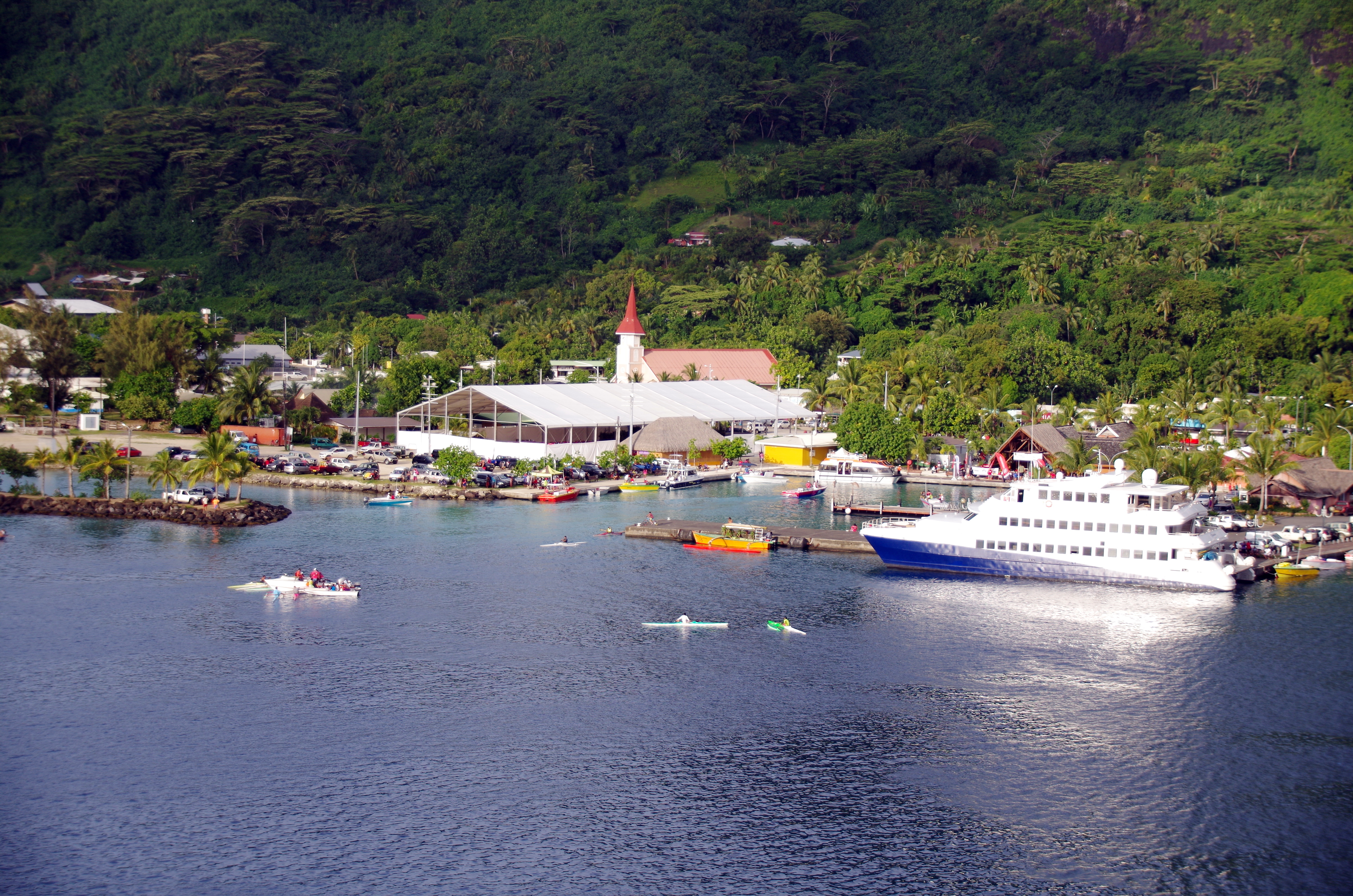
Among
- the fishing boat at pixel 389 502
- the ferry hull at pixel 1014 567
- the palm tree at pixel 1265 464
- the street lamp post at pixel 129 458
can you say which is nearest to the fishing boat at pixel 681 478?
the fishing boat at pixel 389 502

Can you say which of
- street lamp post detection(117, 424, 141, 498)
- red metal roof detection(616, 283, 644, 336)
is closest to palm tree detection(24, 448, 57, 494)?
street lamp post detection(117, 424, 141, 498)

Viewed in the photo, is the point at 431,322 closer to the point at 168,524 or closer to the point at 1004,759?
the point at 168,524

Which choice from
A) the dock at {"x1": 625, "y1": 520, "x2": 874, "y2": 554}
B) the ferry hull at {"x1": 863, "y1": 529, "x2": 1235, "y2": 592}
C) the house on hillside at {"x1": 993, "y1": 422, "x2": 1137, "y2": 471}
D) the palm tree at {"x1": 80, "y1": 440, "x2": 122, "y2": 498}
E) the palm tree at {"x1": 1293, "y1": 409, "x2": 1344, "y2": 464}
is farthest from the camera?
the house on hillside at {"x1": 993, "y1": 422, "x2": 1137, "y2": 471}

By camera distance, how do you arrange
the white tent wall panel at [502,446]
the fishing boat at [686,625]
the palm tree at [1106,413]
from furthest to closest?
the palm tree at [1106,413] < the white tent wall panel at [502,446] < the fishing boat at [686,625]

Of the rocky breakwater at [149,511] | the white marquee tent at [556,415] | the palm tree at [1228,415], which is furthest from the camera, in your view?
the white marquee tent at [556,415]

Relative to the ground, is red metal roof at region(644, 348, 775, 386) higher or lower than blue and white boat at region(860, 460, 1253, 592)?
higher

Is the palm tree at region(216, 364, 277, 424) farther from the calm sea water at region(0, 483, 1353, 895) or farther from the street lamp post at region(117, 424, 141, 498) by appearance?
the calm sea water at region(0, 483, 1353, 895)

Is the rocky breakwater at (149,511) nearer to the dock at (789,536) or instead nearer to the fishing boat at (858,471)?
the dock at (789,536)

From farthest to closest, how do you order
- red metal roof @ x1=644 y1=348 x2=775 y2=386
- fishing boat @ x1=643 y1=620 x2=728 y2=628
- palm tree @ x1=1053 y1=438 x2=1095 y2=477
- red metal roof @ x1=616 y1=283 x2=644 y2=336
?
red metal roof @ x1=644 y1=348 x2=775 y2=386 → red metal roof @ x1=616 y1=283 x2=644 y2=336 → palm tree @ x1=1053 y1=438 x2=1095 y2=477 → fishing boat @ x1=643 y1=620 x2=728 y2=628
